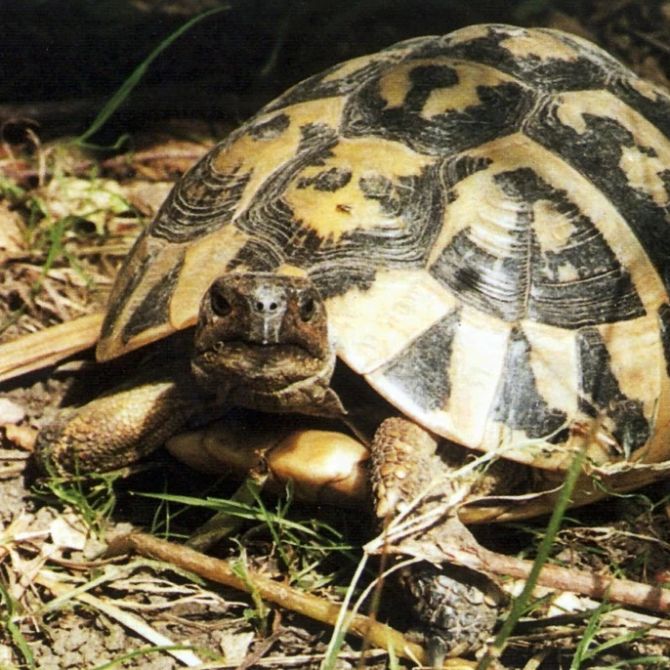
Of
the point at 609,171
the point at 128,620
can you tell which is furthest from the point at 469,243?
the point at 128,620

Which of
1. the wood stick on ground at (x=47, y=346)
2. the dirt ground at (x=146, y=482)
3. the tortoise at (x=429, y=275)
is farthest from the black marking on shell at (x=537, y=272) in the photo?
the wood stick on ground at (x=47, y=346)

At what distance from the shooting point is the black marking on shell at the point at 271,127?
11.6ft

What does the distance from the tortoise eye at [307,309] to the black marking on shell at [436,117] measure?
71 centimetres

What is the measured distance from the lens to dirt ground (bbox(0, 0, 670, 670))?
293cm

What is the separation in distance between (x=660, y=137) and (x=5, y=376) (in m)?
2.22

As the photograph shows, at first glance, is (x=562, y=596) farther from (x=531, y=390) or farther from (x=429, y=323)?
(x=429, y=323)

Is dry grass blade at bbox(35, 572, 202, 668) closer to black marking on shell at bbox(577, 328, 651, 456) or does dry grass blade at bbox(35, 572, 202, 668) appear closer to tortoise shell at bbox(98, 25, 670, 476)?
tortoise shell at bbox(98, 25, 670, 476)

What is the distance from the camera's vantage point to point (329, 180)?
320cm

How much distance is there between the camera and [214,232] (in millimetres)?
3311

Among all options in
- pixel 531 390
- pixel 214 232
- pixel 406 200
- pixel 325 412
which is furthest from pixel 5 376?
pixel 531 390

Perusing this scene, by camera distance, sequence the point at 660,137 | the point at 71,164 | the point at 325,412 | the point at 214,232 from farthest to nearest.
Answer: the point at 71,164
the point at 660,137
the point at 214,232
the point at 325,412

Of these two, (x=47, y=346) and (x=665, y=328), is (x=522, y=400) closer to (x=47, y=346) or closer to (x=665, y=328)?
(x=665, y=328)

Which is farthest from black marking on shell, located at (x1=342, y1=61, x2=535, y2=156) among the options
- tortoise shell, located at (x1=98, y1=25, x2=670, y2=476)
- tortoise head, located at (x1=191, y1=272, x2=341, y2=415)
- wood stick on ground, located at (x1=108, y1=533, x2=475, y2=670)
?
wood stick on ground, located at (x1=108, y1=533, x2=475, y2=670)

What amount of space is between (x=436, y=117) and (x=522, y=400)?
89cm
